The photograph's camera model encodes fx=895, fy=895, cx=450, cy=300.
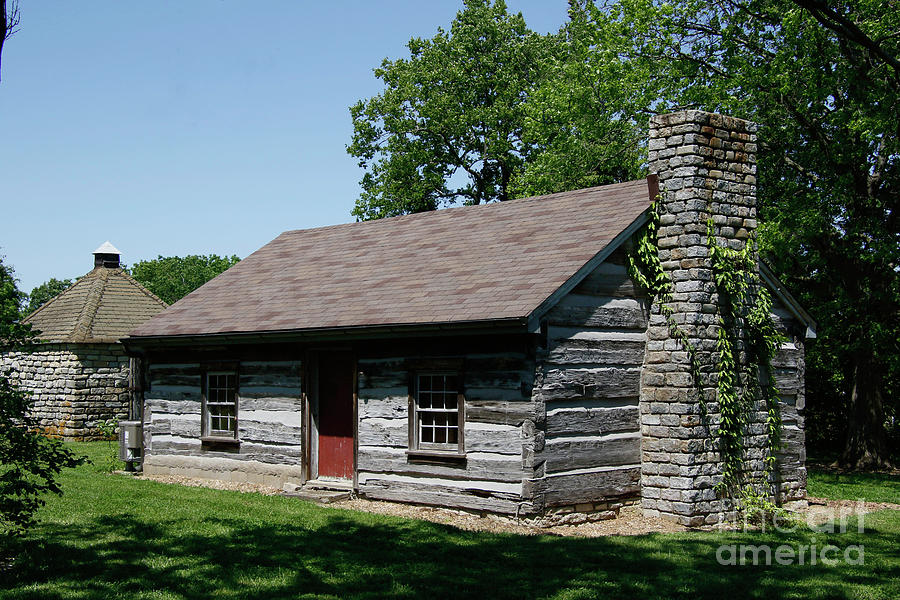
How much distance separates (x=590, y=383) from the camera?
42.9 ft

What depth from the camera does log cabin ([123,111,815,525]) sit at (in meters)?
12.6

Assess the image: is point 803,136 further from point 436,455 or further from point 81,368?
point 81,368

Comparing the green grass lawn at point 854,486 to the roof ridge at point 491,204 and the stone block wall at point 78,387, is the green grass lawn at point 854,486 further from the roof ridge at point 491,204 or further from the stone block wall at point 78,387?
the stone block wall at point 78,387

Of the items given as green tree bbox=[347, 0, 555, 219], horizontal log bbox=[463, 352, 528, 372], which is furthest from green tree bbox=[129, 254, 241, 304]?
horizontal log bbox=[463, 352, 528, 372]

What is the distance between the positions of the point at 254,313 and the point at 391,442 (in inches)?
164

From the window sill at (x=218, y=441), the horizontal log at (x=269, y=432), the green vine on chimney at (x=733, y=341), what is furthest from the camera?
the window sill at (x=218, y=441)

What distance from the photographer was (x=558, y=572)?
933cm

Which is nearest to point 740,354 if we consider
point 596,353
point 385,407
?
point 596,353

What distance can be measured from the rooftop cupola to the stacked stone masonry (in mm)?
22603

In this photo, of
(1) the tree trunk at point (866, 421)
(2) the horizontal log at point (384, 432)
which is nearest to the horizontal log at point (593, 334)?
(2) the horizontal log at point (384, 432)

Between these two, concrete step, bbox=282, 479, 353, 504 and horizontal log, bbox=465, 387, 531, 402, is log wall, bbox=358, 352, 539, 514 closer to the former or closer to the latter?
horizontal log, bbox=465, 387, 531, 402

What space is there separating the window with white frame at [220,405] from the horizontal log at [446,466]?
11.7ft

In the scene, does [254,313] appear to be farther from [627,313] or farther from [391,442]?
[627,313]

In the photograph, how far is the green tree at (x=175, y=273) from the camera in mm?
78875
